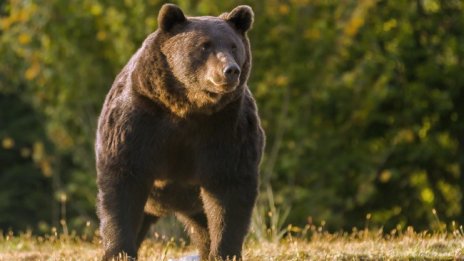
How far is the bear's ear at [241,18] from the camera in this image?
25.9ft

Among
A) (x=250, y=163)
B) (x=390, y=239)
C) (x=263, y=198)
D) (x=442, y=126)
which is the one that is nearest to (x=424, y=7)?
(x=442, y=126)

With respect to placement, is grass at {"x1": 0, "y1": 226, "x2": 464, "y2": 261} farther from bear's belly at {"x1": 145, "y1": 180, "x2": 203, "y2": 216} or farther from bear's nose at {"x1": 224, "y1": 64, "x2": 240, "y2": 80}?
bear's nose at {"x1": 224, "y1": 64, "x2": 240, "y2": 80}

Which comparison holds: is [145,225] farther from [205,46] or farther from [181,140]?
[205,46]

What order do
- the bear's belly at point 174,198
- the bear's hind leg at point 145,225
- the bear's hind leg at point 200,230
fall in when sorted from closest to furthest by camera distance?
the bear's belly at point 174,198 → the bear's hind leg at point 200,230 → the bear's hind leg at point 145,225

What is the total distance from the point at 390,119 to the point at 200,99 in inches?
634

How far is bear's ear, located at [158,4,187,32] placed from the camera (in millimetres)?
7793

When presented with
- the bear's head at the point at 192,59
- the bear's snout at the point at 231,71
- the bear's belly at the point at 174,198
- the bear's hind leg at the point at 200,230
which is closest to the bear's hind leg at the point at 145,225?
the bear's hind leg at the point at 200,230

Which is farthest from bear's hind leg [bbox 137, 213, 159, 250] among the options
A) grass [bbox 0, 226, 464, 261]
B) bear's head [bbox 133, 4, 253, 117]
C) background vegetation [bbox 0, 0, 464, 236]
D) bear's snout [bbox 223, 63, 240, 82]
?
background vegetation [bbox 0, 0, 464, 236]

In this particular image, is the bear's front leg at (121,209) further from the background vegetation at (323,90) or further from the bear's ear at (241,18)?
the background vegetation at (323,90)

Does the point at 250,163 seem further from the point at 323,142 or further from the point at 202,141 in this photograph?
the point at 323,142

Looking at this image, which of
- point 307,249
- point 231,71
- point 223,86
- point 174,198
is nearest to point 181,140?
point 174,198

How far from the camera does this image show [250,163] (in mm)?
7922

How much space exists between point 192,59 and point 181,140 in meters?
0.61

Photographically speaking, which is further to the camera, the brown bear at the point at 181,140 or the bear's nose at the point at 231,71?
the brown bear at the point at 181,140
